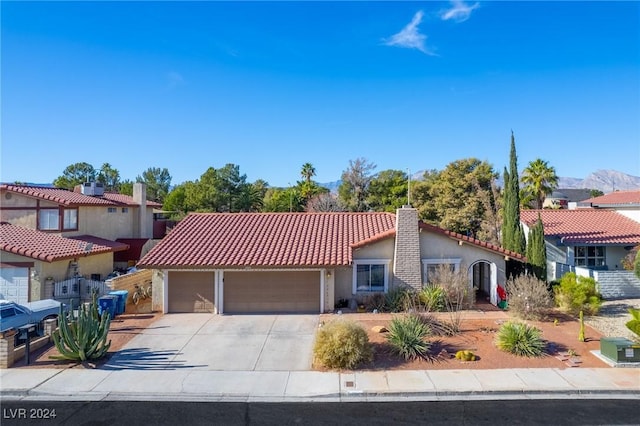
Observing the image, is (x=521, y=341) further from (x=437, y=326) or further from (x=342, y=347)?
(x=342, y=347)

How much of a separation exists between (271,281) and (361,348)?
768cm

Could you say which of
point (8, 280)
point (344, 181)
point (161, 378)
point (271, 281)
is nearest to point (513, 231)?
point (271, 281)

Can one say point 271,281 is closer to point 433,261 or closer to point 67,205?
point 433,261

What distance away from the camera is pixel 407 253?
63.3 ft

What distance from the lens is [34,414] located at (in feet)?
32.4

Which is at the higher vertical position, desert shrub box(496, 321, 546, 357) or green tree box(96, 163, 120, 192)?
green tree box(96, 163, 120, 192)

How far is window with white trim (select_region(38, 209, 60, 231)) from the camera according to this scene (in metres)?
25.2

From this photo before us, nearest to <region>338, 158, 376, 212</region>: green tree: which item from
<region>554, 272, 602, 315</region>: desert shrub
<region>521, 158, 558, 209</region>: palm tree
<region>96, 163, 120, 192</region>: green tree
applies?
<region>521, 158, 558, 209</region>: palm tree

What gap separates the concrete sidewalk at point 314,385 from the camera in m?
10.7

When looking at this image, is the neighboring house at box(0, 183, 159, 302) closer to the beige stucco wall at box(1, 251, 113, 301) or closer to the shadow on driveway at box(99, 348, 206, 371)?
the beige stucco wall at box(1, 251, 113, 301)

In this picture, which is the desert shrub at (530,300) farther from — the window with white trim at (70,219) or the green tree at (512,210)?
the window with white trim at (70,219)

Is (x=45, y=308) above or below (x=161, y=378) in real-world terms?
above

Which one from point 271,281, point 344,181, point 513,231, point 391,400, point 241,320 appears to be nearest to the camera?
point 391,400

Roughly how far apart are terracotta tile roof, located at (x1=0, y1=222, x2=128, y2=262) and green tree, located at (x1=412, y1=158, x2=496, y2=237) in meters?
27.8
